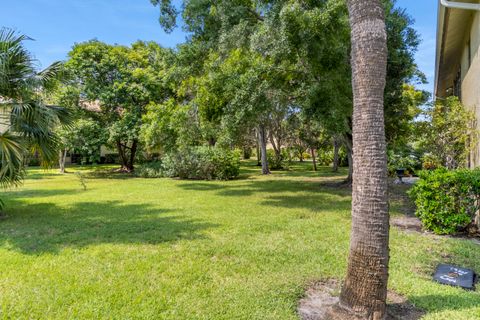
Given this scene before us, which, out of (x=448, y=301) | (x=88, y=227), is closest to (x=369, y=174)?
(x=448, y=301)

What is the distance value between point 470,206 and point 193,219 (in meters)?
5.80

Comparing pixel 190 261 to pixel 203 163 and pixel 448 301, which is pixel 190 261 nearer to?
pixel 448 301

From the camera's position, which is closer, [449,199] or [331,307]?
[331,307]

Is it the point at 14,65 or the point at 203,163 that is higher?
the point at 14,65

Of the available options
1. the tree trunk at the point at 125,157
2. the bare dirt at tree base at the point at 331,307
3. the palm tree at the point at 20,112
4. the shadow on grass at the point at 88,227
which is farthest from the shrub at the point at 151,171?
the bare dirt at tree base at the point at 331,307

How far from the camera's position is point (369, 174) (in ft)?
9.68

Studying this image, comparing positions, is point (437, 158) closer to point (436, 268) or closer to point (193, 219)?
point (436, 268)

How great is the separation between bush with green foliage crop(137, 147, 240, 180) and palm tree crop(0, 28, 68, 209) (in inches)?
369

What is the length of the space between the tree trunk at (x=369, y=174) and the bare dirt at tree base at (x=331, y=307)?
0.53ft

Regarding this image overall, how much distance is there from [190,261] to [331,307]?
2.24m

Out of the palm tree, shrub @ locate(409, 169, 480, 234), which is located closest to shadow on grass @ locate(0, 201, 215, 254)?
the palm tree

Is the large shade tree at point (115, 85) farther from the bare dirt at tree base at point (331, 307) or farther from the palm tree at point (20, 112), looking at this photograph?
the bare dirt at tree base at point (331, 307)

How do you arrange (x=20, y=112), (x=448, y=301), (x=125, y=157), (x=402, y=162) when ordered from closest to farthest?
(x=448, y=301) → (x=20, y=112) → (x=402, y=162) → (x=125, y=157)

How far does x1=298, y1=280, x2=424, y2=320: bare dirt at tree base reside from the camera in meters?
3.11
